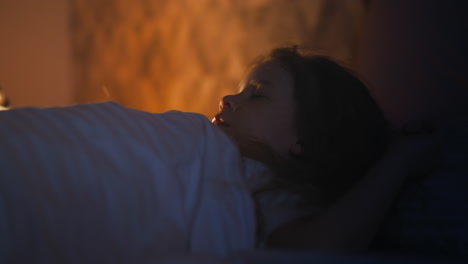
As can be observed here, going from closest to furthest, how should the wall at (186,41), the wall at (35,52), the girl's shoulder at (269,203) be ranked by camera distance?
1. the girl's shoulder at (269,203)
2. the wall at (186,41)
3. the wall at (35,52)

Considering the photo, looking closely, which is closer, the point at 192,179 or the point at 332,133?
the point at 192,179

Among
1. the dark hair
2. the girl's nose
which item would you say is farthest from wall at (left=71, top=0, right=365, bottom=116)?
the girl's nose

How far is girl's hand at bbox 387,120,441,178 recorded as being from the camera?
0.59 metres

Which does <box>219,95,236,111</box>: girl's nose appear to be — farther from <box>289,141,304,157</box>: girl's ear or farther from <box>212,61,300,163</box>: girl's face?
<box>289,141,304,157</box>: girl's ear

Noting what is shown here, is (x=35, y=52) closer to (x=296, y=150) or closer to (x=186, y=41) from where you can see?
(x=186, y=41)

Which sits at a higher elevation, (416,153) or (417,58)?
(417,58)

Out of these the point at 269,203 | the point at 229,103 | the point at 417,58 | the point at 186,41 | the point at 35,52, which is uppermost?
the point at 35,52

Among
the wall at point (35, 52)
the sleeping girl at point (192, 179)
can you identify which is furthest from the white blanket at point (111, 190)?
the wall at point (35, 52)

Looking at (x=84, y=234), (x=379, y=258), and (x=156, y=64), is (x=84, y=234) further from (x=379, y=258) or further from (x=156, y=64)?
(x=156, y=64)

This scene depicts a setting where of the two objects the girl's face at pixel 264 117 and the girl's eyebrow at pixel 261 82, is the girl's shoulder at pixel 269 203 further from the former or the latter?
the girl's eyebrow at pixel 261 82

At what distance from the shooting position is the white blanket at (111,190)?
38 centimetres

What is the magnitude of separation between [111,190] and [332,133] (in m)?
0.54

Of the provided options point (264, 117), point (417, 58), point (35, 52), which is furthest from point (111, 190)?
point (35, 52)

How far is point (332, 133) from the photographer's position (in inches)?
29.5
